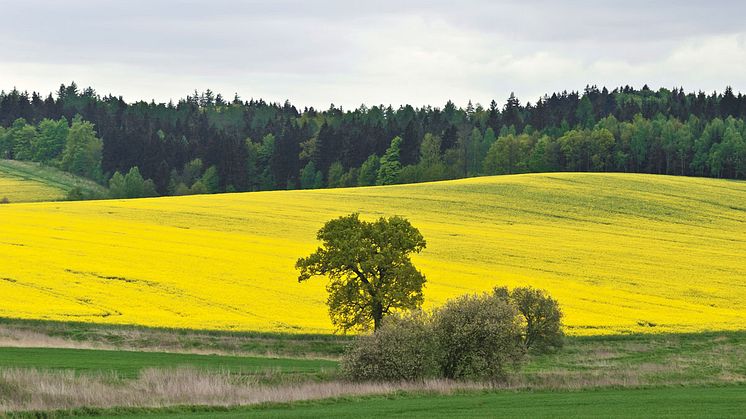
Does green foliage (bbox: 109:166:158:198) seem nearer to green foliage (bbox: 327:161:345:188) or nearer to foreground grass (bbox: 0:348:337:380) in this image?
green foliage (bbox: 327:161:345:188)

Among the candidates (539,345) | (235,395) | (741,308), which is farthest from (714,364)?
(235,395)

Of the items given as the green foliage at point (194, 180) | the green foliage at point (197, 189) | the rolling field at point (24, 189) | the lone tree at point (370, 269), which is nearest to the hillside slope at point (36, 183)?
the rolling field at point (24, 189)

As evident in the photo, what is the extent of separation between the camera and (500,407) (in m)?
21.5

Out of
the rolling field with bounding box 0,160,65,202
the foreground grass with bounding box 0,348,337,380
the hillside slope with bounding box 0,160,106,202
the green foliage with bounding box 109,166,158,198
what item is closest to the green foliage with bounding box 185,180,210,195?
the green foliage with bounding box 109,166,158,198

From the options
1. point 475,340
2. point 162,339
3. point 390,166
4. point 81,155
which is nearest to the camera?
point 475,340

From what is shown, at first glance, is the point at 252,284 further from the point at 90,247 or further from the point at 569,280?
the point at 569,280

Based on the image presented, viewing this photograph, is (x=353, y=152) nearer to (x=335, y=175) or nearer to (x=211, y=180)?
(x=335, y=175)

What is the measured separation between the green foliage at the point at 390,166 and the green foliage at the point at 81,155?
141ft

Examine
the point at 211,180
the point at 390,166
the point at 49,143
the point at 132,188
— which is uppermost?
the point at 49,143

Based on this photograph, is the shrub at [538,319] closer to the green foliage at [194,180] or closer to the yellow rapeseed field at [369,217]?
the yellow rapeseed field at [369,217]

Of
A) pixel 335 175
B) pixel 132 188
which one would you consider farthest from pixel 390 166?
pixel 132 188

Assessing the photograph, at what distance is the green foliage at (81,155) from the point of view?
147250 millimetres

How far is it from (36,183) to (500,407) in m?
112

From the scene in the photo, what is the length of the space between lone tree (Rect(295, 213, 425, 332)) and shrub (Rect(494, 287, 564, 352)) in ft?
12.6
